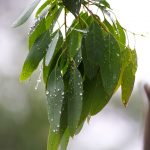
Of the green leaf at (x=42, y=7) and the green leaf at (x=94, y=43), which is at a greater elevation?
the green leaf at (x=42, y=7)

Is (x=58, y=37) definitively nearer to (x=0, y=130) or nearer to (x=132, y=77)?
(x=132, y=77)

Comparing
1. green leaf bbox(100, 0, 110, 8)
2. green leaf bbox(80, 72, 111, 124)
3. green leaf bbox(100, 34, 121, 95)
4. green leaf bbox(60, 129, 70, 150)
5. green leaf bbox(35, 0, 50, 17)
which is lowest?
green leaf bbox(60, 129, 70, 150)

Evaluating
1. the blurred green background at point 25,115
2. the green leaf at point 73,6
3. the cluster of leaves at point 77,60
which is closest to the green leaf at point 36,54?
the cluster of leaves at point 77,60

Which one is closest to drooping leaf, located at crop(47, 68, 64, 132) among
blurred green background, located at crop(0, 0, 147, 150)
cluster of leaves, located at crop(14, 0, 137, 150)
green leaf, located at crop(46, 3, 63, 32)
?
cluster of leaves, located at crop(14, 0, 137, 150)

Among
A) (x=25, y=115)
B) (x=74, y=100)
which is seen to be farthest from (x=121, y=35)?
(x=25, y=115)

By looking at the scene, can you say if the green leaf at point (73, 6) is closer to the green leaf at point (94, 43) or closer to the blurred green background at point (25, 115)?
the green leaf at point (94, 43)

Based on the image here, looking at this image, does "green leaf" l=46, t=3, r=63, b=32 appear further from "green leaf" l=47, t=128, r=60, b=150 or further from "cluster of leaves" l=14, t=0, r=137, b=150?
"green leaf" l=47, t=128, r=60, b=150

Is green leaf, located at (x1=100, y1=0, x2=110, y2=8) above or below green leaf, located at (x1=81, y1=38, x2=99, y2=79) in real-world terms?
above

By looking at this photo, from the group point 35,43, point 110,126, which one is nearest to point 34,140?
point 110,126

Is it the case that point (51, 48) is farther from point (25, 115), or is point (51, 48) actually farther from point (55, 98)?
point (25, 115)
